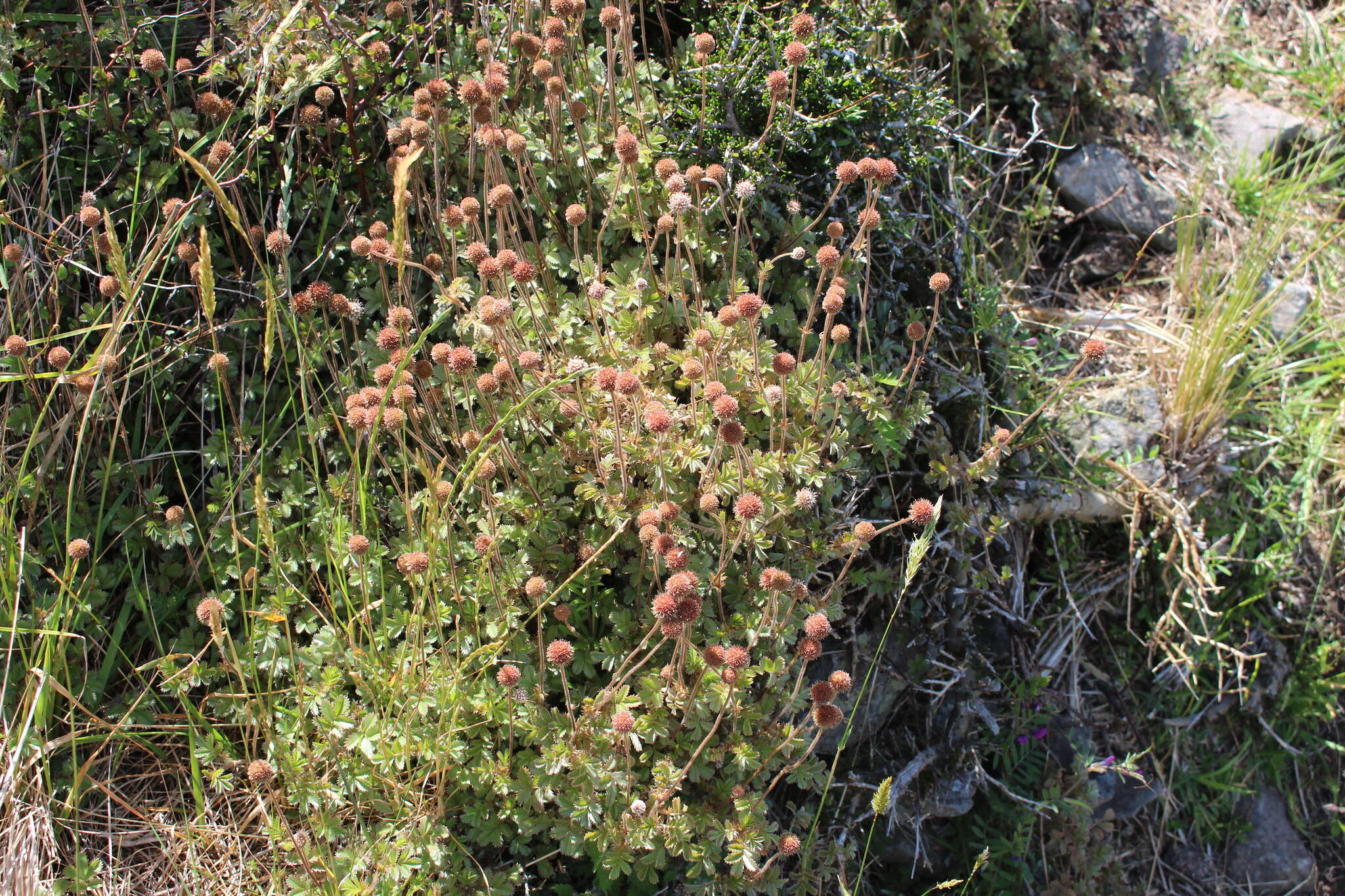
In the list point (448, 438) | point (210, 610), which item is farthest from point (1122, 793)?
point (210, 610)

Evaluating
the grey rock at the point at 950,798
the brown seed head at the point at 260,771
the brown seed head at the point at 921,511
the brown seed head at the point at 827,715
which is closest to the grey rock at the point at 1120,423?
the grey rock at the point at 950,798

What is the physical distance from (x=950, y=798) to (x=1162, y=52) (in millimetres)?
3757

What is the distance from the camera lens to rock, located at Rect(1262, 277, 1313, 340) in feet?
14.0

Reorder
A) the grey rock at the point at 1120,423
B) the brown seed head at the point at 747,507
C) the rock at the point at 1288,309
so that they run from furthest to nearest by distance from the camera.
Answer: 1. the rock at the point at 1288,309
2. the grey rock at the point at 1120,423
3. the brown seed head at the point at 747,507

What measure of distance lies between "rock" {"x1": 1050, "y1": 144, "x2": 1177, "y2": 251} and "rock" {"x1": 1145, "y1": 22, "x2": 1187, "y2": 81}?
711mm

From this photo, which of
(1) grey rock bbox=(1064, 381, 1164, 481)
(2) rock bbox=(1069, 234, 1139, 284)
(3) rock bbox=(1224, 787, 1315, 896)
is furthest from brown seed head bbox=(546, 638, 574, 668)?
(2) rock bbox=(1069, 234, 1139, 284)

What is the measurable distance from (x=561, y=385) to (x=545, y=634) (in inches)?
26.0

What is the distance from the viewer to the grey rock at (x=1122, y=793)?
343 centimetres

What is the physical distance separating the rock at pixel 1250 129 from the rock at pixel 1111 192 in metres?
0.65

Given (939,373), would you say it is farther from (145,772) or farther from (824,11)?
(145,772)

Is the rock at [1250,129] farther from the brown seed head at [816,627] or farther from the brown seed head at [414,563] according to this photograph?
the brown seed head at [414,563]

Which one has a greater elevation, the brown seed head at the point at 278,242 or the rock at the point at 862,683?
the brown seed head at the point at 278,242

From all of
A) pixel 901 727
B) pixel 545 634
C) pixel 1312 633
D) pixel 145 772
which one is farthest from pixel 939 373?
pixel 145 772

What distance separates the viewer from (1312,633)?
3.88 metres
